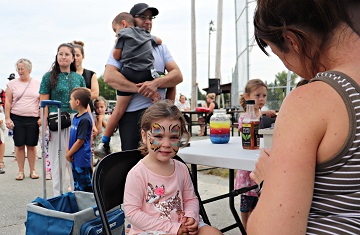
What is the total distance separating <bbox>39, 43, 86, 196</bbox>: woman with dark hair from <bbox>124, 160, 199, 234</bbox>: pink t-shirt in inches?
94.1

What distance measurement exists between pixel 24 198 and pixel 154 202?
316 centimetres

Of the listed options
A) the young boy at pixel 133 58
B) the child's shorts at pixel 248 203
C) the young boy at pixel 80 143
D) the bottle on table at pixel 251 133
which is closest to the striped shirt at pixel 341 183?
the bottle on table at pixel 251 133

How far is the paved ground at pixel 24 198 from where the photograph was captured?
3555mm

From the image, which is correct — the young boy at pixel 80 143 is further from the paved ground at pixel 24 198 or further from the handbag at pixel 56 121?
the paved ground at pixel 24 198

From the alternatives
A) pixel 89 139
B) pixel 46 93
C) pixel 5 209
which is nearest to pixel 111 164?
pixel 89 139

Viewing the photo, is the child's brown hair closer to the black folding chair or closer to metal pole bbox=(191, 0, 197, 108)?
the black folding chair

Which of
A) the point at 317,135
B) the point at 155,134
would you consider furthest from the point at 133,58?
the point at 317,135

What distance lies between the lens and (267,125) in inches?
82.0

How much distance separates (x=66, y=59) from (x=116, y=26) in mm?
1219

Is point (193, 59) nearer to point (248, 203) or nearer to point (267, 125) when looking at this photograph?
point (248, 203)

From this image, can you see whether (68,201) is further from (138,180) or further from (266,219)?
(266,219)

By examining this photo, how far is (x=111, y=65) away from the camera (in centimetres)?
296

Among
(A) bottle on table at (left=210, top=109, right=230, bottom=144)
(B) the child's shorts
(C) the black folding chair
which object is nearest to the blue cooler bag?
(C) the black folding chair

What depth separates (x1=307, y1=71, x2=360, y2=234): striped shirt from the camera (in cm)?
80
